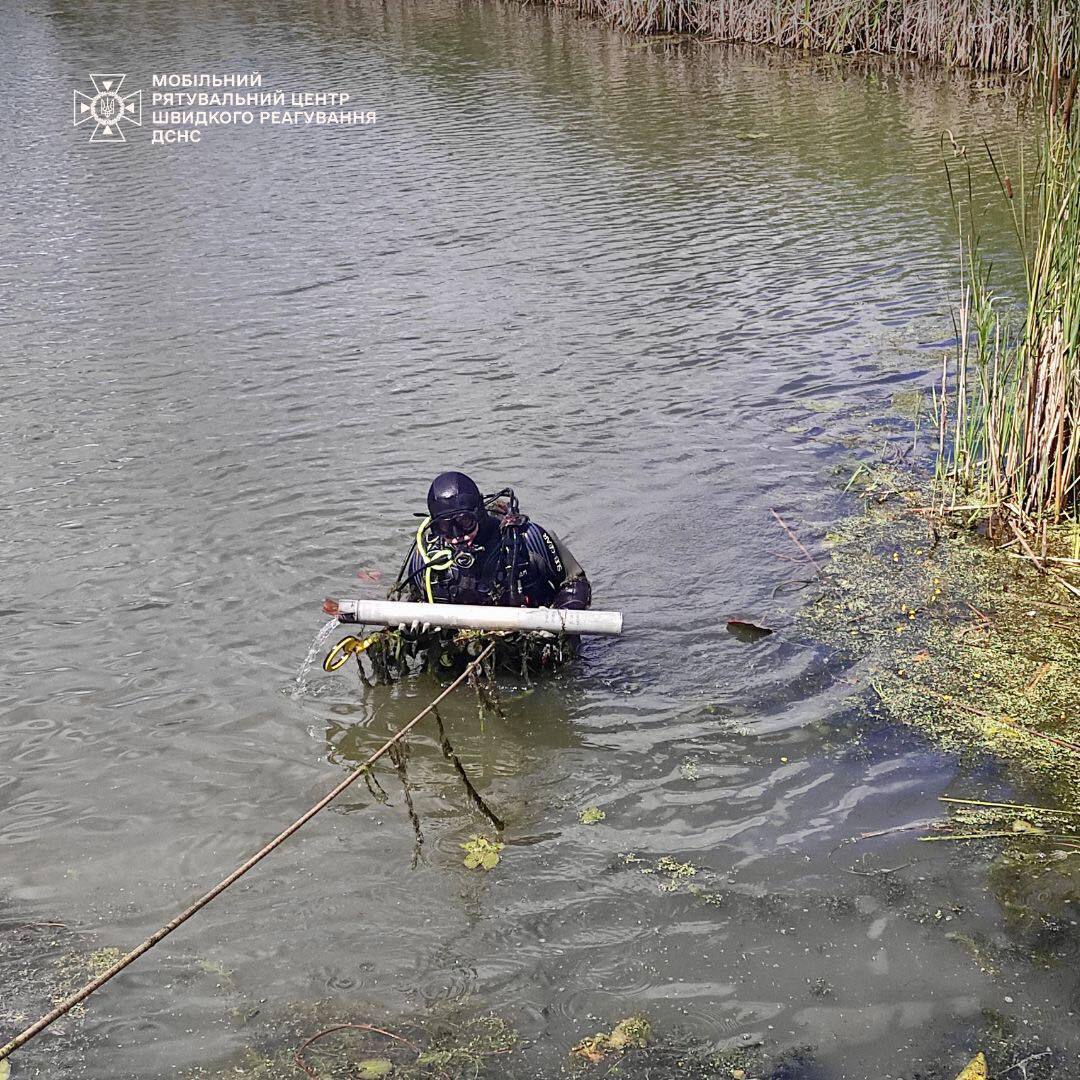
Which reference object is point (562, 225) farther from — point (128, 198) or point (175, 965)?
point (175, 965)

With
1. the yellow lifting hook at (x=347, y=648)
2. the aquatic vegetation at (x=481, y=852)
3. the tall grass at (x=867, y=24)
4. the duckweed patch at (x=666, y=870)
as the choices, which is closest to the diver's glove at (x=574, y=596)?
the yellow lifting hook at (x=347, y=648)

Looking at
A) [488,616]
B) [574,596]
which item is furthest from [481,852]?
[574,596]

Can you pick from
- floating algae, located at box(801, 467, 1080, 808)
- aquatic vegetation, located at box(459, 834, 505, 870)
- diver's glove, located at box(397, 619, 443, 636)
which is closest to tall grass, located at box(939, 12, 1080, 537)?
floating algae, located at box(801, 467, 1080, 808)

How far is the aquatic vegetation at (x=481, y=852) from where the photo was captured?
5707 millimetres

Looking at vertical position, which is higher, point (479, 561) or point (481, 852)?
point (479, 561)

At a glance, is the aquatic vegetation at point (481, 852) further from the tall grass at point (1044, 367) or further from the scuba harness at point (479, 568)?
the tall grass at point (1044, 367)

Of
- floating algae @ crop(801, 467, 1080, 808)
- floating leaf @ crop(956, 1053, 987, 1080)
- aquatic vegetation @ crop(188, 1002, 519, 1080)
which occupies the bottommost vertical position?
aquatic vegetation @ crop(188, 1002, 519, 1080)

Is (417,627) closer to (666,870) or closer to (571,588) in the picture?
(571,588)

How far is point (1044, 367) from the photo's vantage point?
7.50 meters

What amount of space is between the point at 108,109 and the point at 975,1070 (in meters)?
20.5

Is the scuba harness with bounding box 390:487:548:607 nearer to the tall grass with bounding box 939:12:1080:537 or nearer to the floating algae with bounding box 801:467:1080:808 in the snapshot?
the floating algae with bounding box 801:467:1080:808

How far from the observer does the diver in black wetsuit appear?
6453mm

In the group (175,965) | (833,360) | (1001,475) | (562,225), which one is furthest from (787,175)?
(175,965)

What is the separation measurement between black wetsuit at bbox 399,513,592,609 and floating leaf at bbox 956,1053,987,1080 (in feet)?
10.0
